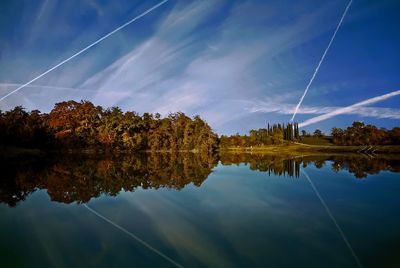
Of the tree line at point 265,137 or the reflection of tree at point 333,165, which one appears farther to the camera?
the tree line at point 265,137

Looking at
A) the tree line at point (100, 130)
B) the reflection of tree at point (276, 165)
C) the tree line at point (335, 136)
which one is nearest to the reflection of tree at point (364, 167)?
the reflection of tree at point (276, 165)

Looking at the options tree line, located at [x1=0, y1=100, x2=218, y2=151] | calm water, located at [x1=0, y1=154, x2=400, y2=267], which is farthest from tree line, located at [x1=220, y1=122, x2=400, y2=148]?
calm water, located at [x1=0, y1=154, x2=400, y2=267]

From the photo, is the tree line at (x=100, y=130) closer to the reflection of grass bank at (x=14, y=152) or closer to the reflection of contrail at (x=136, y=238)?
the reflection of grass bank at (x=14, y=152)

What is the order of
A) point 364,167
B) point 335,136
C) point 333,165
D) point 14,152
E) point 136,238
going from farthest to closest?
1. point 335,136
2. point 14,152
3. point 333,165
4. point 364,167
5. point 136,238

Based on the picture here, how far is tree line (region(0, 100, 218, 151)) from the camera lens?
5166 centimetres

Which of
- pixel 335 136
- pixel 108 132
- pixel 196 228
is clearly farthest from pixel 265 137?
pixel 196 228

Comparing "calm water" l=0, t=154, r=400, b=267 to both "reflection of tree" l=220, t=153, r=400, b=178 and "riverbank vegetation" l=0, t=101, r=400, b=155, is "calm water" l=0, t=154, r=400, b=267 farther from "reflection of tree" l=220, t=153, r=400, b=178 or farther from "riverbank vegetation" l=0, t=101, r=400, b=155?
"riverbank vegetation" l=0, t=101, r=400, b=155

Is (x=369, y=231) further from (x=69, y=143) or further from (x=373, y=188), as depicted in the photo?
(x=69, y=143)

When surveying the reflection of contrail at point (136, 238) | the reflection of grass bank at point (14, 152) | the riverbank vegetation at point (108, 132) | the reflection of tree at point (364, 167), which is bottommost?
the reflection of contrail at point (136, 238)

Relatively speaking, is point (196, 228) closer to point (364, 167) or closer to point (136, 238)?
point (136, 238)

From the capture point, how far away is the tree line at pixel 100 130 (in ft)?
169

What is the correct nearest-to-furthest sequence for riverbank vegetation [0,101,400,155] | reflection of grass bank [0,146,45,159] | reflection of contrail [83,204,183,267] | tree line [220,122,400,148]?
reflection of contrail [83,204,183,267], reflection of grass bank [0,146,45,159], riverbank vegetation [0,101,400,155], tree line [220,122,400,148]

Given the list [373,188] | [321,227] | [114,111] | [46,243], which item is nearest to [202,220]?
[321,227]

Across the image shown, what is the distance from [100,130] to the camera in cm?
6706
